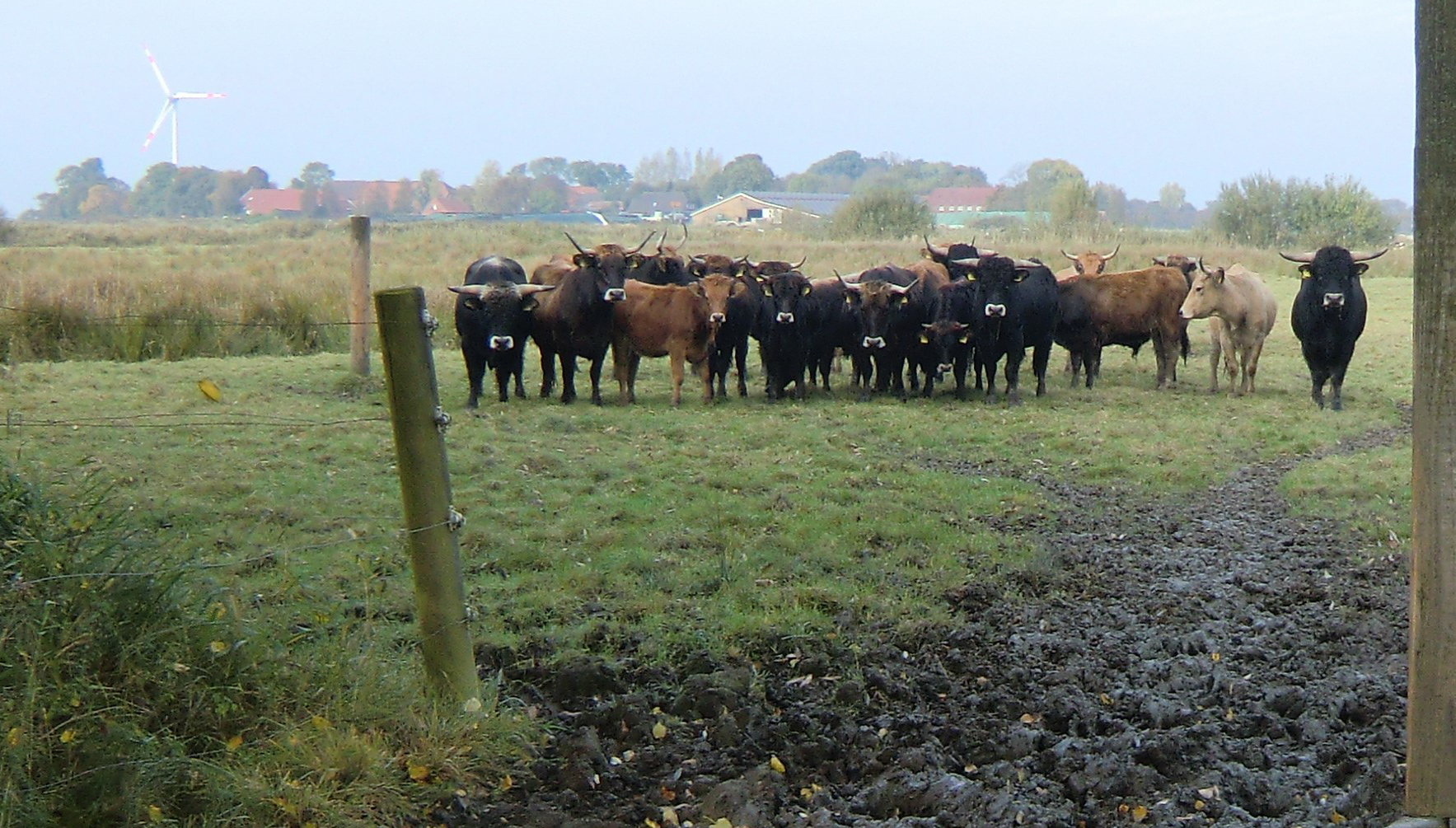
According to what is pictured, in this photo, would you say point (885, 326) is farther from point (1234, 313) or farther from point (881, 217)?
point (881, 217)

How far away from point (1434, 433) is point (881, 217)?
163 ft

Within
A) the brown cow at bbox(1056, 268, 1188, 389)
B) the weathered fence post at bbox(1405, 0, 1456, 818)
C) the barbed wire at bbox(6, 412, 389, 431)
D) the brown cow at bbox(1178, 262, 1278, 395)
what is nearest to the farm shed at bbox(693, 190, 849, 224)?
the brown cow at bbox(1056, 268, 1188, 389)

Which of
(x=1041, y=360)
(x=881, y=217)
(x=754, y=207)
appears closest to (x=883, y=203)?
(x=881, y=217)

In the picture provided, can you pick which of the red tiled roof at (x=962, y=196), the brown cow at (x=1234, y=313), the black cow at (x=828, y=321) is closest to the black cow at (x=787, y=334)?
the black cow at (x=828, y=321)

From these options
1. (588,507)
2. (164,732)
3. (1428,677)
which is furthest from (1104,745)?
(588,507)

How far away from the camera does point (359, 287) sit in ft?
47.3

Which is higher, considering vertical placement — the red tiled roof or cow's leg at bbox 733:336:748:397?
the red tiled roof

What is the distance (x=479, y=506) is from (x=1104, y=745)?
14.4 ft

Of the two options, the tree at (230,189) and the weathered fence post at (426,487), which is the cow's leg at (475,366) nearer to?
the weathered fence post at (426,487)

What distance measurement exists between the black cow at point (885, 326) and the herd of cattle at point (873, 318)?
2 cm

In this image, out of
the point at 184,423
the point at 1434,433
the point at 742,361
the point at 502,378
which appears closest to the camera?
the point at 1434,433

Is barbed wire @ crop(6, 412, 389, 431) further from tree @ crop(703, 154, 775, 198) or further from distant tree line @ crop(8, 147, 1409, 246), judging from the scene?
tree @ crop(703, 154, 775, 198)

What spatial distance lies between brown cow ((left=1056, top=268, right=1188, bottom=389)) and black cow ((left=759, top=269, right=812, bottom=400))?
3973 mm

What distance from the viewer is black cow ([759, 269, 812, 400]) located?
1528 centimetres
